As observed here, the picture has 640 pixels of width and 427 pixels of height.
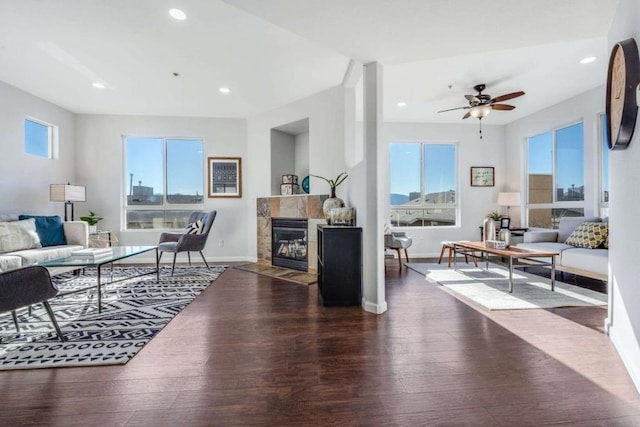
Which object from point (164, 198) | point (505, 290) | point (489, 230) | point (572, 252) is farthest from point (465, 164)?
point (164, 198)

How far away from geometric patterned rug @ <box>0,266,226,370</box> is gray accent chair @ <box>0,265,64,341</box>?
1.26 ft

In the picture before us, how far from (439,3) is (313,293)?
2982 mm

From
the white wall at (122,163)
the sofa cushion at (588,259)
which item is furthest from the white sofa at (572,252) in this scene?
the white wall at (122,163)

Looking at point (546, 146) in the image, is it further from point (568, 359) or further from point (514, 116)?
point (568, 359)

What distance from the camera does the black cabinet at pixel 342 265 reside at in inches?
121

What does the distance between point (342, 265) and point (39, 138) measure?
5485 millimetres

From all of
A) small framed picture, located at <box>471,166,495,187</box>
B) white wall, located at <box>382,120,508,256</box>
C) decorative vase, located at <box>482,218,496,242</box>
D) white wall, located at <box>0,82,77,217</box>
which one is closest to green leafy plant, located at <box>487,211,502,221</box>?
white wall, located at <box>382,120,508,256</box>

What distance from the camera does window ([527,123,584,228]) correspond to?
4.98m

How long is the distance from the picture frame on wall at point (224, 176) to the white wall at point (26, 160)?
2464 mm

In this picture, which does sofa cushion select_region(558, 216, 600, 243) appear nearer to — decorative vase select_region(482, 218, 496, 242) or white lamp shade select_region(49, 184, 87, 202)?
decorative vase select_region(482, 218, 496, 242)

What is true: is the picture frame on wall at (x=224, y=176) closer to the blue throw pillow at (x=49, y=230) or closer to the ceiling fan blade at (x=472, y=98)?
the blue throw pillow at (x=49, y=230)

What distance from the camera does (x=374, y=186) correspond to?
9.48ft

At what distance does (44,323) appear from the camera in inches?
102

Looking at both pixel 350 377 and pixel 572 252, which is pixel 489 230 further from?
pixel 350 377
